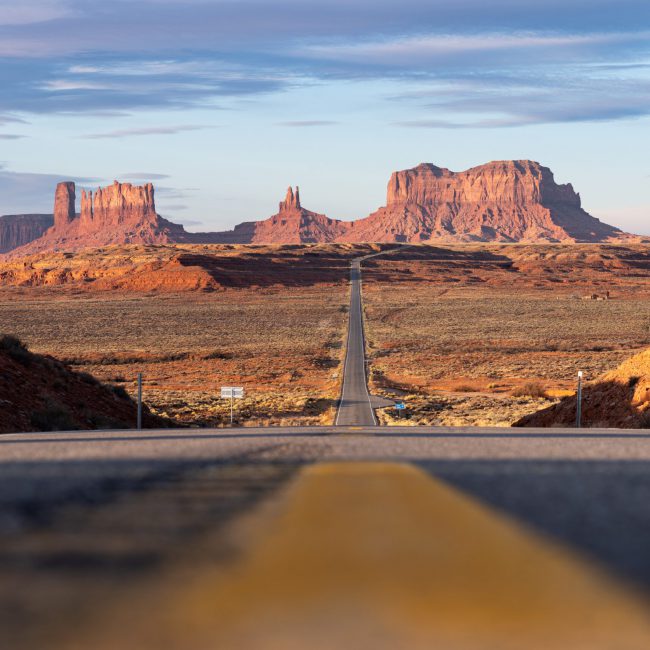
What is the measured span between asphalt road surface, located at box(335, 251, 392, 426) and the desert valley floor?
781 mm

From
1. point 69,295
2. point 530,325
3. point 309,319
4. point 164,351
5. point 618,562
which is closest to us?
point 618,562

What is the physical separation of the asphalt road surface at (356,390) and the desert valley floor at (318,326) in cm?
78

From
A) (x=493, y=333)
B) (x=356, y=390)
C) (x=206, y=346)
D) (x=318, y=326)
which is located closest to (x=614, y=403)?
(x=356, y=390)

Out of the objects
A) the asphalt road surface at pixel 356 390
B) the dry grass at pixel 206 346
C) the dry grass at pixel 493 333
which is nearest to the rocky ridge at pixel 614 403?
the dry grass at pixel 493 333

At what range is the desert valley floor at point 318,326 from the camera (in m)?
37.9

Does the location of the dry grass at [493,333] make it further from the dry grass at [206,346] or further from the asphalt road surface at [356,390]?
the dry grass at [206,346]

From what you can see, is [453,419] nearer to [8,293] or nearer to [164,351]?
[164,351]

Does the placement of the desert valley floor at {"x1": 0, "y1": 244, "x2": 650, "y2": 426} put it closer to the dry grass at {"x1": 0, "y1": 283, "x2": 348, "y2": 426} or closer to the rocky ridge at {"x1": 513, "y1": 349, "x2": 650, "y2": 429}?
the dry grass at {"x1": 0, "y1": 283, "x2": 348, "y2": 426}

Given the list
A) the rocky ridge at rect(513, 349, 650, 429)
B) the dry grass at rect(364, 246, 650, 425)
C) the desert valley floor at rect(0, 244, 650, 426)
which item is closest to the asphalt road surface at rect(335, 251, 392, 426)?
the desert valley floor at rect(0, 244, 650, 426)

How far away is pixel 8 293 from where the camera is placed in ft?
422

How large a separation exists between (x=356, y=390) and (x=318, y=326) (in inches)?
1450

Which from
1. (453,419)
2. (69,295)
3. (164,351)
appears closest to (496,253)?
(69,295)

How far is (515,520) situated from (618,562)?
86cm

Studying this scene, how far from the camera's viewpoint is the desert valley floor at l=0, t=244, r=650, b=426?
3787 centimetres
